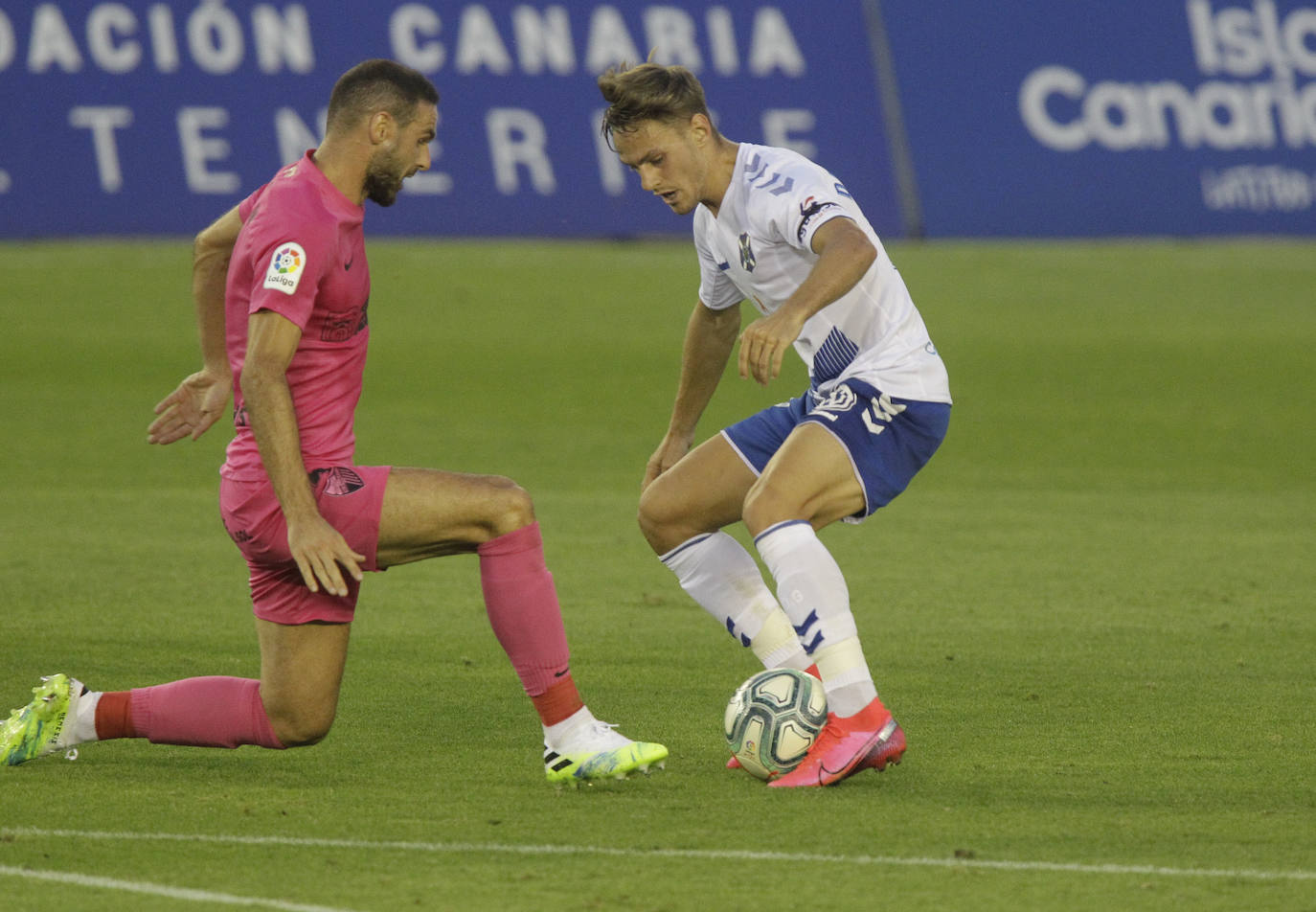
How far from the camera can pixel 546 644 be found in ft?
18.2

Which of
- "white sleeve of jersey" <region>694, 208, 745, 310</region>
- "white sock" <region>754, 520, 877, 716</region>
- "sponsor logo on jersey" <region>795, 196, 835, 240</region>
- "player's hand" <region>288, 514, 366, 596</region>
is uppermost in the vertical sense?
"sponsor logo on jersey" <region>795, 196, 835, 240</region>

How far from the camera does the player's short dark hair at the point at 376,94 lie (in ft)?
18.0

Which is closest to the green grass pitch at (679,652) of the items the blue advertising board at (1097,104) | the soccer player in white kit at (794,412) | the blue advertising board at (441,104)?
the soccer player in white kit at (794,412)

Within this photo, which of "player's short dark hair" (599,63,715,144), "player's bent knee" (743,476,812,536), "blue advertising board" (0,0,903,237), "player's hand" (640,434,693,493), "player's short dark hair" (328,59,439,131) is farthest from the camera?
"blue advertising board" (0,0,903,237)

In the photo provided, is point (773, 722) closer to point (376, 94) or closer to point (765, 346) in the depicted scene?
point (765, 346)

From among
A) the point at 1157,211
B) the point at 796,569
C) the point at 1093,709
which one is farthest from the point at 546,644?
the point at 1157,211

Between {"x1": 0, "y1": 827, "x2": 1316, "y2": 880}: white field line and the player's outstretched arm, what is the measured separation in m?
1.50

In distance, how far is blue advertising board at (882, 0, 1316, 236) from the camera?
70.7 feet

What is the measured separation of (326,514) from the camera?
5402 millimetres

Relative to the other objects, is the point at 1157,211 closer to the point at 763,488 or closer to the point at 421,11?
the point at 421,11

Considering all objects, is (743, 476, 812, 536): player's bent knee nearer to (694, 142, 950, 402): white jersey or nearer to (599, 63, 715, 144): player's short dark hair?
(694, 142, 950, 402): white jersey

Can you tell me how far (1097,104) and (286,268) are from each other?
17891 mm

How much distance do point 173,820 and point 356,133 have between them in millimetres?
1943

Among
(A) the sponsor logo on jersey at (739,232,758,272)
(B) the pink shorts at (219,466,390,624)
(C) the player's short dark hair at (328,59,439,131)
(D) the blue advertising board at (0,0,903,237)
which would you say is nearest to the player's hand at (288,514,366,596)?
(B) the pink shorts at (219,466,390,624)
